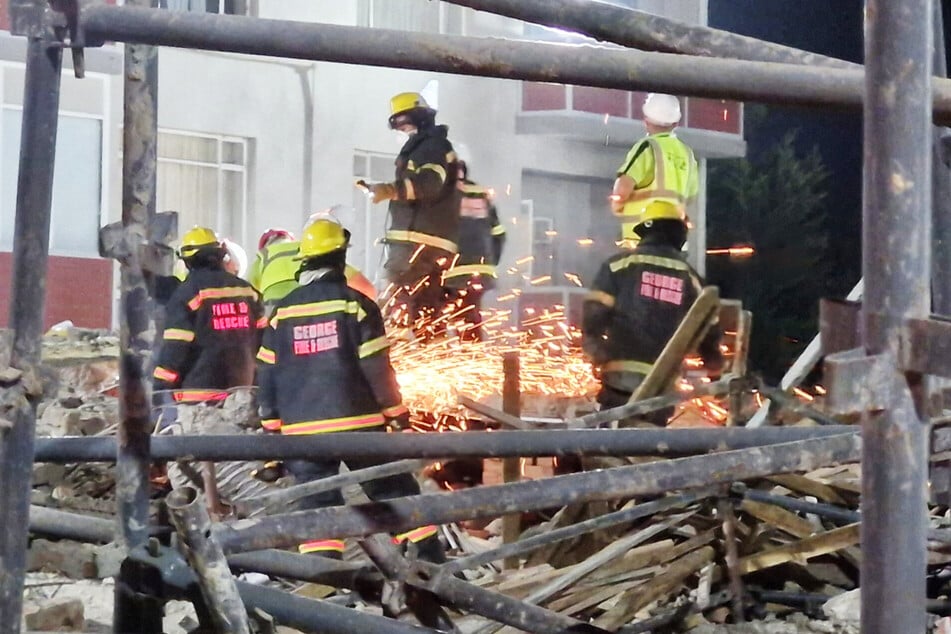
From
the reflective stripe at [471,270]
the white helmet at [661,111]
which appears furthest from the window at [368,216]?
the white helmet at [661,111]

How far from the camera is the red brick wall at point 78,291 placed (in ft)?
48.0

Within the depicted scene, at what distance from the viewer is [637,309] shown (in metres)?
6.82

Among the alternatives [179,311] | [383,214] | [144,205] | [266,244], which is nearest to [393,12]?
[383,214]

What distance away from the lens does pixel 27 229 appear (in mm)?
2127

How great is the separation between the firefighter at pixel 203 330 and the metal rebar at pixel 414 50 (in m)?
5.95

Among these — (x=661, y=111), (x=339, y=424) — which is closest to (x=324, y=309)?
(x=339, y=424)

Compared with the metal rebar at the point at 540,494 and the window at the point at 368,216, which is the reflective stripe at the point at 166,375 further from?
the window at the point at 368,216

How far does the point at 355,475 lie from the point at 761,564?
1785mm

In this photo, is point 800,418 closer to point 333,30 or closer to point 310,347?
point 310,347

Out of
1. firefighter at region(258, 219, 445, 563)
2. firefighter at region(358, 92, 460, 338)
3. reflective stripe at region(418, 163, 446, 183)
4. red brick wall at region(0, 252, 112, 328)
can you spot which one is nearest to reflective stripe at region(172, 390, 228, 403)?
firefighter at region(258, 219, 445, 563)

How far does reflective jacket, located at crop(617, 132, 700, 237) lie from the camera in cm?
756

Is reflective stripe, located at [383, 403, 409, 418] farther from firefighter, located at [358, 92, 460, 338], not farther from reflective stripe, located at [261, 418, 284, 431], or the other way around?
firefighter, located at [358, 92, 460, 338]

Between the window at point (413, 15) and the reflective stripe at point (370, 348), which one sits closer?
the reflective stripe at point (370, 348)

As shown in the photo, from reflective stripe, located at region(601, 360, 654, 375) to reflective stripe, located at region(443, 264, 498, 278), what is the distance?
5.94 ft
